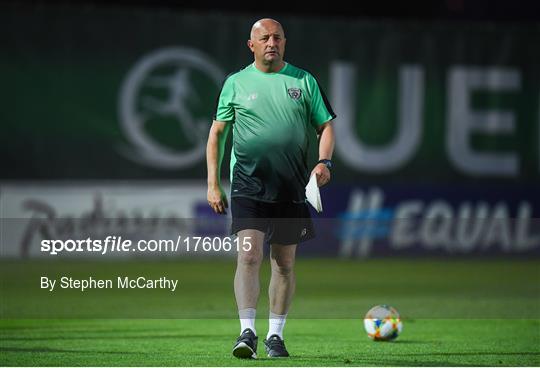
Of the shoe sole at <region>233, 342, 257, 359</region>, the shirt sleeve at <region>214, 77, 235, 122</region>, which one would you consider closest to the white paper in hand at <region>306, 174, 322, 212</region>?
the shirt sleeve at <region>214, 77, 235, 122</region>

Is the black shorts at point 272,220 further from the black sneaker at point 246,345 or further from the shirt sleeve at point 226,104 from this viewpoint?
the black sneaker at point 246,345

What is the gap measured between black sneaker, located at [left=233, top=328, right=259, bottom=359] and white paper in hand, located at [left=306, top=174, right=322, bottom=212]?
3.13 ft

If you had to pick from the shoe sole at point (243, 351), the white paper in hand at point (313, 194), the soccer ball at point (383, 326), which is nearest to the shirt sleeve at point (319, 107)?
the white paper in hand at point (313, 194)

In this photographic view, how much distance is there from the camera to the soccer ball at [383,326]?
10000 millimetres

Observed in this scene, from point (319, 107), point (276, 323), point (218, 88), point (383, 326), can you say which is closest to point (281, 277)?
point (276, 323)

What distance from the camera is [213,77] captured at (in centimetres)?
2088

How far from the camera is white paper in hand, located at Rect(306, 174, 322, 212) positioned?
26.4 feet

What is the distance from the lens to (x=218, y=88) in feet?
68.9

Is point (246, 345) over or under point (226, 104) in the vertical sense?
under

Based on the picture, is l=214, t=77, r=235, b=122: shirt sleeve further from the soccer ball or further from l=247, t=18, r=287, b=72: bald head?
the soccer ball

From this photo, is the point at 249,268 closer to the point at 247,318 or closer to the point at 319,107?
the point at 247,318

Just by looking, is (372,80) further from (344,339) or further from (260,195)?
(260,195)

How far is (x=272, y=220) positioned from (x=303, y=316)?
15.5ft

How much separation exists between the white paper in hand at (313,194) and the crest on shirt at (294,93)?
1.92ft
